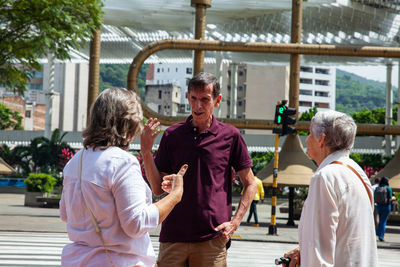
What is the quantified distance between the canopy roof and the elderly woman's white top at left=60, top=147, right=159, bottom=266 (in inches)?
1444

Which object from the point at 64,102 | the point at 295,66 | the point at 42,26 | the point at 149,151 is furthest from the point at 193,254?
the point at 64,102

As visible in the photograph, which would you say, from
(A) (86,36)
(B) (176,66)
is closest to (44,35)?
(A) (86,36)

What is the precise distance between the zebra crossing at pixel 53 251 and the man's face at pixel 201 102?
22.7 ft

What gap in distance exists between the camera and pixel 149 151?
4.82 m

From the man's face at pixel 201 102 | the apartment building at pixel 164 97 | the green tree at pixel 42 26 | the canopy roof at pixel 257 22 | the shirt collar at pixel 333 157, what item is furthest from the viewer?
the apartment building at pixel 164 97

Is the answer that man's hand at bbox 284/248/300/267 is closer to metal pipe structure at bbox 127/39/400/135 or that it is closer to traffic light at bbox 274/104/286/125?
traffic light at bbox 274/104/286/125

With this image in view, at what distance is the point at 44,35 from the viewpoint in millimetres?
18797

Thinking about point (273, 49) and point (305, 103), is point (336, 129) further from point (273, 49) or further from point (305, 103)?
point (305, 103)

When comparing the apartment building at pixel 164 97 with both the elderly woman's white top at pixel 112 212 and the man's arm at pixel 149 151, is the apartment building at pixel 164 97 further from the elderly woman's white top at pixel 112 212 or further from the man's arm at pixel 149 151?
the elderly woman's white top at pixel 112 212

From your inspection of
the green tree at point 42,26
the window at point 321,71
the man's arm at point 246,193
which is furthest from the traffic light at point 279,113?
the window at point 321,71

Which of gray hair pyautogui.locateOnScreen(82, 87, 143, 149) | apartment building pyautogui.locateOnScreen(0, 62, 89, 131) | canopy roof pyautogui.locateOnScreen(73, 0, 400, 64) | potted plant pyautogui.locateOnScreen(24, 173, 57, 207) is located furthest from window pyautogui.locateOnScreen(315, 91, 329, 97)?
gray hair pyautogui.locateOnScreen(82, 87, 143, 149)

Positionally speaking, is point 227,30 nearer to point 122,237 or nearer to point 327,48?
point 327,48

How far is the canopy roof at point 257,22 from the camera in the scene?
40.6 metres

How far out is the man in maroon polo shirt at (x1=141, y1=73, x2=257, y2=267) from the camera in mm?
4734
